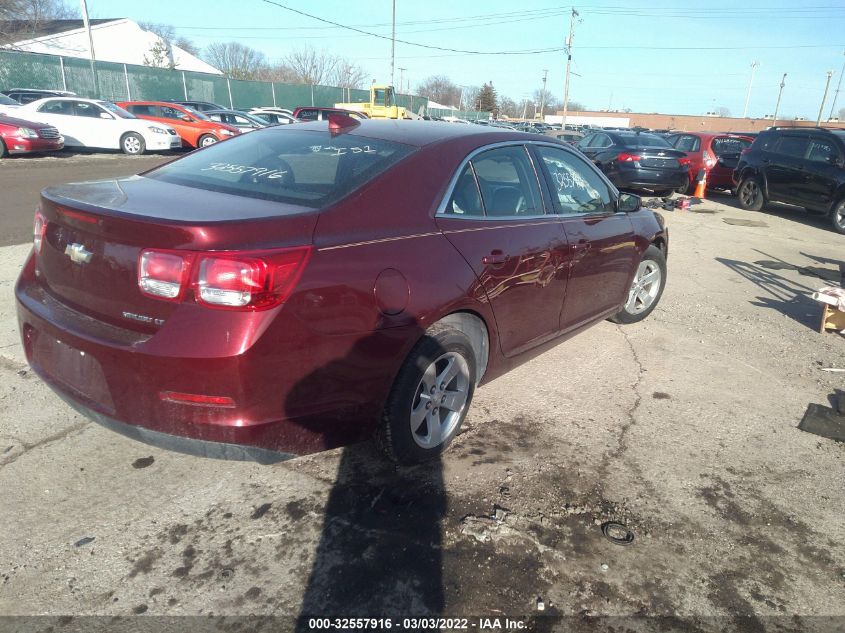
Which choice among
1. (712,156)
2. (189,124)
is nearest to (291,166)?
(712,156)

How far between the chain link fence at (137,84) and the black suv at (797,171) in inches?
1187

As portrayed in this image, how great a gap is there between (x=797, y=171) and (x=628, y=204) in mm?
9005

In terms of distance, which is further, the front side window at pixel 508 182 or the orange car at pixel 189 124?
the orange car at pixel 189 124

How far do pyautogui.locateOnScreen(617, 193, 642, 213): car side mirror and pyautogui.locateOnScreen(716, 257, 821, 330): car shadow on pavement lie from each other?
7.31ft

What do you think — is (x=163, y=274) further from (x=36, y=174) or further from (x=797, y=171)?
(x=36, y=174)

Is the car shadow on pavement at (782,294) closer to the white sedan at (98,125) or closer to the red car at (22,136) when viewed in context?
the red car at (22,136)

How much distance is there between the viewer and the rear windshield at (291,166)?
8.84ft

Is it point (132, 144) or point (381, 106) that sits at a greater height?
point (381, 106)

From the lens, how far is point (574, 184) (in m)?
4.06

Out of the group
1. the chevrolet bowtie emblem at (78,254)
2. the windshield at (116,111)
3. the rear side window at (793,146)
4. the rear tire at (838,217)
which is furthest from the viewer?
the windshield at (116,111)

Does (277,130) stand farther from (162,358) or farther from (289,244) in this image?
(162,358)

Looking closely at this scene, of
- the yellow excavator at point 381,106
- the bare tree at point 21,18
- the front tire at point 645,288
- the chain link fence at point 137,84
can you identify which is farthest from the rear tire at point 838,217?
the bare tree at point 21,18

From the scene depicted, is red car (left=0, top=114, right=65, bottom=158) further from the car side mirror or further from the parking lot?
the car side mirror

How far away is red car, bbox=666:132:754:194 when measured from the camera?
14641mm
